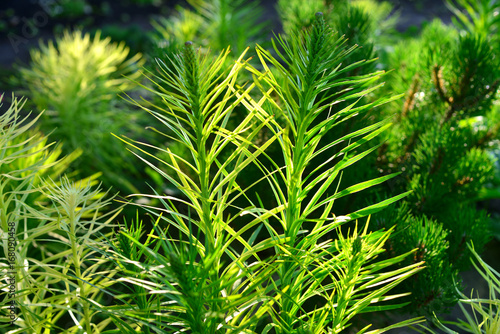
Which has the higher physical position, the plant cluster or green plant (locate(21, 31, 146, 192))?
green plant (locate(21, 31, 146, 192))

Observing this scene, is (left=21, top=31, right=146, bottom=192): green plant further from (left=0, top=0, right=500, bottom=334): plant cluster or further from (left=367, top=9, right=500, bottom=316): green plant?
(left=367, top=9, right=500, bottom=316): green plant

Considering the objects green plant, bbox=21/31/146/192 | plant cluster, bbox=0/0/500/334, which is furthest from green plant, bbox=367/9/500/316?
green plant, bbox=21/31/146/192

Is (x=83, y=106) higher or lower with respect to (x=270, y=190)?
higher

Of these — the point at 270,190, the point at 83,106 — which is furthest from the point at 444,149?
the point at 83,106

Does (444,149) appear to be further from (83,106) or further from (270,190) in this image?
(83,106)

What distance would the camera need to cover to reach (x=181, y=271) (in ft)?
1.18

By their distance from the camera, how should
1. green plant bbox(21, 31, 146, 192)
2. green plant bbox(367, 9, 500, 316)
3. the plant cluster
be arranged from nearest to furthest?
the plant cluster < green plant bbox(367, 9, 500, 316) < green plant bbox(21, 31, 146, 192)

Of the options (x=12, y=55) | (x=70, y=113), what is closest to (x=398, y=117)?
(x=70, y=113)

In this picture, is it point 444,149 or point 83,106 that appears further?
point 83,106

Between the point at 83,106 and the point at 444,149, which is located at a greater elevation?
the point at 83,106

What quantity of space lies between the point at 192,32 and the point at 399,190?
91 cm

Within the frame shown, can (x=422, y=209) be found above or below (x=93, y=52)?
below

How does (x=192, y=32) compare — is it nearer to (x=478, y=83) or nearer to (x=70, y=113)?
(x=70, y=113)

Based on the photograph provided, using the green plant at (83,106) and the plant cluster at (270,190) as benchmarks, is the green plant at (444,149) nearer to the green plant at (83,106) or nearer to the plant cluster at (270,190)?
the plant cluster at (270,190)
